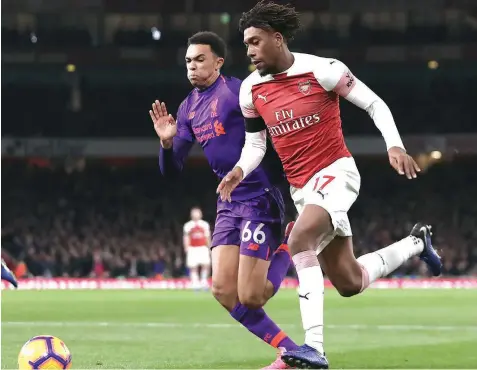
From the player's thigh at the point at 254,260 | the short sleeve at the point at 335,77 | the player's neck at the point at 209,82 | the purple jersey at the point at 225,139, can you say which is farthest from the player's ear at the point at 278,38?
the player's thigh at the point at 254,260

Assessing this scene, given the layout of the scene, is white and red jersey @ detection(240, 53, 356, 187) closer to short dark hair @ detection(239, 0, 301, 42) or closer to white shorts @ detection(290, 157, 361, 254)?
white shorts @ detection(290, 157, 361, 254)

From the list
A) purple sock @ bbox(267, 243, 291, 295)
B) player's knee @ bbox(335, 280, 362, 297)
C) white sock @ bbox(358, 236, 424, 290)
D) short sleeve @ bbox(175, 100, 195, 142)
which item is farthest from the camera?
short sleeve @ bbox(175, 100, 195, 142)

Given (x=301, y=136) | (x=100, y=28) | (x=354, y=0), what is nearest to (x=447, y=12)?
(x=354, y=0)

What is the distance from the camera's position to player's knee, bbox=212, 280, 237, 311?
6957mm

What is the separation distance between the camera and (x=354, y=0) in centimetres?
2838

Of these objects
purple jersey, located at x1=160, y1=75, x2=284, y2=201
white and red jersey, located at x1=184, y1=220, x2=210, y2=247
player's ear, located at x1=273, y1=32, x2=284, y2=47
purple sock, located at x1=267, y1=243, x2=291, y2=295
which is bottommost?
purple sock, located at x1=267, y1=243, x2=291, y2=295

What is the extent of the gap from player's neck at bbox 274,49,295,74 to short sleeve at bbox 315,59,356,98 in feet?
0.62

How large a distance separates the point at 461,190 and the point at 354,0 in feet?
21.8

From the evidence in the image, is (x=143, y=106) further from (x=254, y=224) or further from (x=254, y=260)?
(x=254, y=260)

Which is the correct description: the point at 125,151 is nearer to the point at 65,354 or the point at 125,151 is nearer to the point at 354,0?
the point at 354,0

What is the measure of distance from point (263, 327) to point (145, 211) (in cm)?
2460

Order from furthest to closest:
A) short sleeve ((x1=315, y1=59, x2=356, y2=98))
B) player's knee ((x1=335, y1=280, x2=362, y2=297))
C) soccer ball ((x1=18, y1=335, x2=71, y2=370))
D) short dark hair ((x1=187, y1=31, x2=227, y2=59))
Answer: short dark hair ((x1=187, y1=31, x2=227, y2=59)), player's knee ((x1=335, y1=280, x2=362, y2=297)), short sleeve ((x1=315, y1=59, x2=356, y2=98)), soccer ball ((x1=18, y1=335, x2=71, y2=370))

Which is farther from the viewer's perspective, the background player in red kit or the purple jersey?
the purple jersey

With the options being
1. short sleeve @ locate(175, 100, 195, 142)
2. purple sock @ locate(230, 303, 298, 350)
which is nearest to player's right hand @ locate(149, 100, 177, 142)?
short sleeve @ locate(175, 100, 195, 142)
